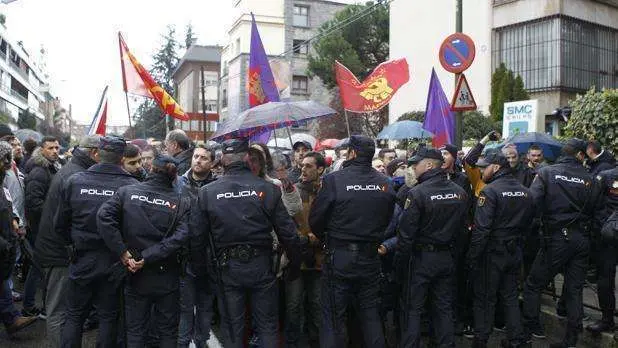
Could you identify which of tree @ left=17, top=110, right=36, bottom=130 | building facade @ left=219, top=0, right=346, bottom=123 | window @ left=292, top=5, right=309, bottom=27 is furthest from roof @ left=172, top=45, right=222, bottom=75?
window @ left=292, top=5, right=309, bottom=27

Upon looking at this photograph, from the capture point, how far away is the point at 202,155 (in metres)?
6.58

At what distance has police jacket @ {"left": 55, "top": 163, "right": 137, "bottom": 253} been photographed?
18.0ft

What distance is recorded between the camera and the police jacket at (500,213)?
6273 mm

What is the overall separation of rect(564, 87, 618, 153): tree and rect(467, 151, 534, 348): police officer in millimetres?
5659

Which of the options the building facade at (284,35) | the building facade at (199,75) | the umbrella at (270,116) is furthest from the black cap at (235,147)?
the building facade at (199,75)

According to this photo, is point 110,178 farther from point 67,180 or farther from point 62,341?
point 62,341

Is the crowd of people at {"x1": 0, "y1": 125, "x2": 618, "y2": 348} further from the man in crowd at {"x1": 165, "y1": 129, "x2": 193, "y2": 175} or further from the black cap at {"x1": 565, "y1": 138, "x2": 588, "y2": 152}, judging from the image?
the man in crowd at {"x1": 165, "y1": 129, "x2": 193, "y2": 175}

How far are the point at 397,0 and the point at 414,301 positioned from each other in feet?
78.3

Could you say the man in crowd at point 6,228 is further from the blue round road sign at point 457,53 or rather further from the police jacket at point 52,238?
the blue round road sign at point 457,53

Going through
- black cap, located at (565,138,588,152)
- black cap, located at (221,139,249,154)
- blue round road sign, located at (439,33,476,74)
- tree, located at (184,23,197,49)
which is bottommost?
black cap, located at (221,139,249,154)

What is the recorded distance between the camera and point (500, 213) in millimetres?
6293

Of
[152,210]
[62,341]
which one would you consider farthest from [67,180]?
[62,341]

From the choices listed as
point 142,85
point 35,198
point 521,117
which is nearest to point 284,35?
point 521,117

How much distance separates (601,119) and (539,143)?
2741 millimetres
